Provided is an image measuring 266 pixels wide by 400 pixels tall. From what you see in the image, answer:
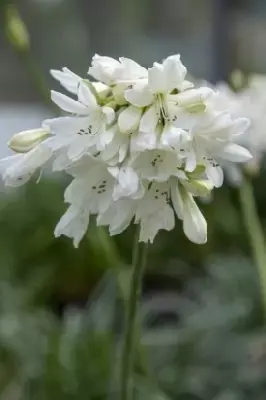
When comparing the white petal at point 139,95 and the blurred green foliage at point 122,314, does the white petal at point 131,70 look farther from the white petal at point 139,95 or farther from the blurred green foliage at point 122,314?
the blurred green foliage at point 122,314

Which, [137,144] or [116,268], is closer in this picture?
[137,144]

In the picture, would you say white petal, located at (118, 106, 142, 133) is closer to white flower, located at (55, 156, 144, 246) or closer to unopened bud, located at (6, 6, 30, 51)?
white flower, located at (55, 156, 144, 246)

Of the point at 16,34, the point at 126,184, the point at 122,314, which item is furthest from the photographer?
the point at 122,314

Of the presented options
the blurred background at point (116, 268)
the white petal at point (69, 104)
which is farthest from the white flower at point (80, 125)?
the blurred background at point (116, 268)

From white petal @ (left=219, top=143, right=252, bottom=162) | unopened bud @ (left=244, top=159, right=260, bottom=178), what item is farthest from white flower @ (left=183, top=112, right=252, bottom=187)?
unopened bud @ (left=244, top=159, right=260, bottom=178)

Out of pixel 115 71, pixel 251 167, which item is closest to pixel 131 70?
pixel 115 71

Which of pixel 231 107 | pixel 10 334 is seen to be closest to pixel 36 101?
pixel 10 334

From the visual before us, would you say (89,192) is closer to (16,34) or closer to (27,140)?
(27,140)
